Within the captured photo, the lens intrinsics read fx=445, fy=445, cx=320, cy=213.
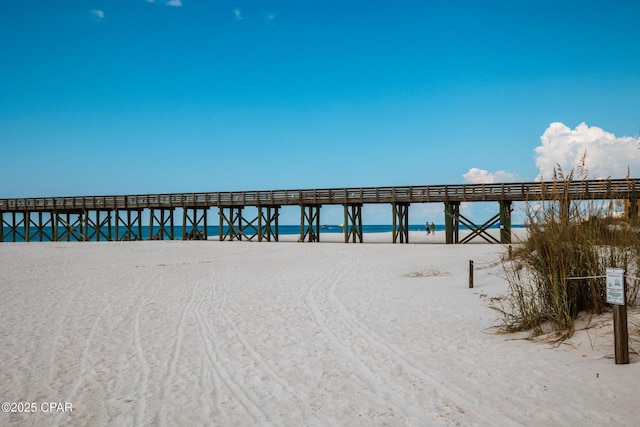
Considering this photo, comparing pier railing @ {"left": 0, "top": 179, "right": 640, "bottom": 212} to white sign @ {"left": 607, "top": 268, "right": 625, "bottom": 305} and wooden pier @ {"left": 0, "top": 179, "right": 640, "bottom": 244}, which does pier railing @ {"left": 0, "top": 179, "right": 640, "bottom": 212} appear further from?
white sign @ {"left": 607, "top": 268, "right": 625, "bottom": 305}

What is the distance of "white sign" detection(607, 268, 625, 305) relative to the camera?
4.77 m

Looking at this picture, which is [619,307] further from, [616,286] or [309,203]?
[309,203]

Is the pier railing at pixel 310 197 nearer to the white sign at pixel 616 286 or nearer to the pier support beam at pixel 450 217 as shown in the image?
the pier support beam at pixel 450 217

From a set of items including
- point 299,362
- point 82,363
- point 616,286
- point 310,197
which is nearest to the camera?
point 616,286

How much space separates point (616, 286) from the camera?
4812 millimetres

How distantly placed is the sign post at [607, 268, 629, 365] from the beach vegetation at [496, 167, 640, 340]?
1015 millimetres

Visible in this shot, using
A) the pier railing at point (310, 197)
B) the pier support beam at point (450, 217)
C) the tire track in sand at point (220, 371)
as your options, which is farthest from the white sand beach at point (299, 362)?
the pier support beam at point (450, 217)

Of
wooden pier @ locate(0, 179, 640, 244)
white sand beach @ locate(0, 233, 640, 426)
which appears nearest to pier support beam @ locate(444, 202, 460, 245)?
wooden pier @ locate(0, 179, 640, 244)

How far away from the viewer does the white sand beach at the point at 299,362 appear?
441cm

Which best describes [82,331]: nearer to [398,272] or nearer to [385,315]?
[385,315]

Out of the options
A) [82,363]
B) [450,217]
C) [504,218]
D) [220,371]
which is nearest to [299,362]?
[220,371]

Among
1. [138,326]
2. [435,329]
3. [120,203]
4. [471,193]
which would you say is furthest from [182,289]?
[120,203]

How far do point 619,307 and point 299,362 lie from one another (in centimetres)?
388

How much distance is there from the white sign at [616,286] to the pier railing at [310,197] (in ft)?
43.2
